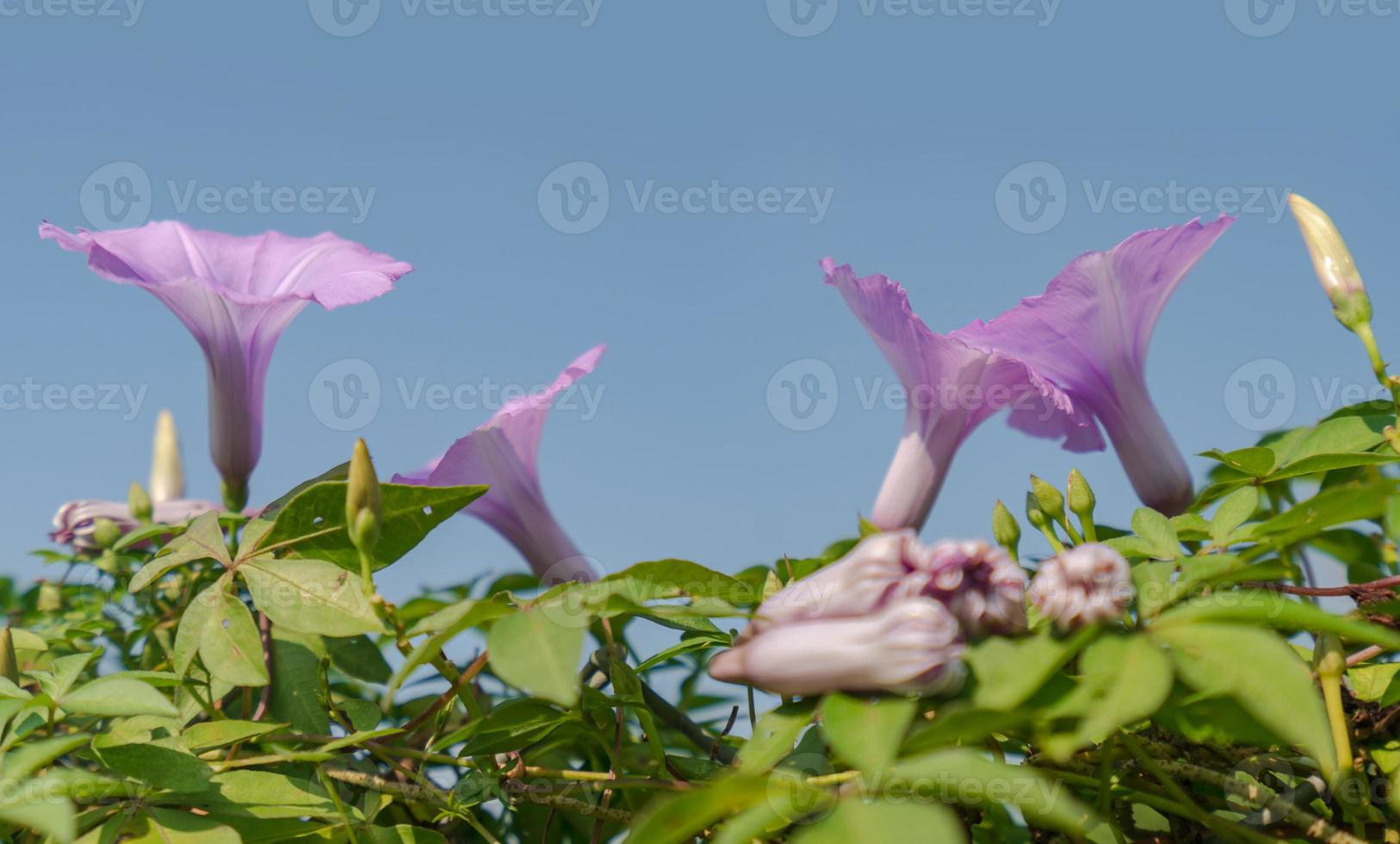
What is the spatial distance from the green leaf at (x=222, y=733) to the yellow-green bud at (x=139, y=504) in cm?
104

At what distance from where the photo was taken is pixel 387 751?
41.6 inches

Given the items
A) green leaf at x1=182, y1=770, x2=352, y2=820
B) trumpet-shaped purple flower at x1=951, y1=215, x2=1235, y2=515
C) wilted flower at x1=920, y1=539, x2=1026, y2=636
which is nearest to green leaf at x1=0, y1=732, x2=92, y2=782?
green leaf at x1=182, y1=770, x2=352, y2=820

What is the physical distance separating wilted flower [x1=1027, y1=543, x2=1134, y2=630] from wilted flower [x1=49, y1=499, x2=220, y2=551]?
184cm

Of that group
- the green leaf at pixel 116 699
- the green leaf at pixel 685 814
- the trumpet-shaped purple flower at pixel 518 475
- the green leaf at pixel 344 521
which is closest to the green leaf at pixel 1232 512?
the green leaf at pixel 685 814

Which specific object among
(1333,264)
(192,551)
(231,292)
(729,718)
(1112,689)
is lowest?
(729,718)

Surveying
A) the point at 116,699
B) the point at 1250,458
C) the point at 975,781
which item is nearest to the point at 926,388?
the point at 1250,458

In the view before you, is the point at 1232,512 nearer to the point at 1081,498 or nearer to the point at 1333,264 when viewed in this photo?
Result: the point at 1081,498

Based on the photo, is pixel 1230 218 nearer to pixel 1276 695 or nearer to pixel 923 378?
pixel 923 378

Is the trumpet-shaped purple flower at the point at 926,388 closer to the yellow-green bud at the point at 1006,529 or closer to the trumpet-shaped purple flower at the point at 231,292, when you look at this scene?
the yellow-green bud at the point at 1006,529

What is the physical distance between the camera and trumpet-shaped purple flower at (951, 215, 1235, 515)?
1.40m

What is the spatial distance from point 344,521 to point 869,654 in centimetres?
54

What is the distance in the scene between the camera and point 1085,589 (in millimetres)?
791

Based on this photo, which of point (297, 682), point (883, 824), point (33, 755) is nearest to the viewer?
point (883, 824)

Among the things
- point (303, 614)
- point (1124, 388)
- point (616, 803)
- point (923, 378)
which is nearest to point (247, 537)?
point (303, 614)
